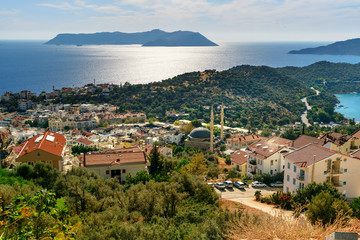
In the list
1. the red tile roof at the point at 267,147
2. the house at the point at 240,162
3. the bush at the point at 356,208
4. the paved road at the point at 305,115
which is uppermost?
the bush at the point at 356,208

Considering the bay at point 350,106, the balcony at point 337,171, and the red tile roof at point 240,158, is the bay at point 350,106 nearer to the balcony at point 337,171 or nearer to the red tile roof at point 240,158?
the red tile roof at point 240,158

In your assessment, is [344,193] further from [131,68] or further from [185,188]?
[131,68]

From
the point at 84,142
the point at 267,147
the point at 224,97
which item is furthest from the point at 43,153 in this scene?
the point at 224,97

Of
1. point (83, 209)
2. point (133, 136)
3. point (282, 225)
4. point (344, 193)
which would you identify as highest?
point (282, 225)

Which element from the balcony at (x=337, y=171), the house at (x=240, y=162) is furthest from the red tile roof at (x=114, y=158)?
the balcony at (x=337, y=171)

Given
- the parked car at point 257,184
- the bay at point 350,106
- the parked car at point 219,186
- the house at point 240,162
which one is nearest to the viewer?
the parked car at point 219,186

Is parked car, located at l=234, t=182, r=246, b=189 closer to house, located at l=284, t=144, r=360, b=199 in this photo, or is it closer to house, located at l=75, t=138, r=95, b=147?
house, located at l=284, t=144, r=360, b=199

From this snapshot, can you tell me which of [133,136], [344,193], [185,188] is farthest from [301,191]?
[133,136]

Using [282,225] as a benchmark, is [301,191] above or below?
below
